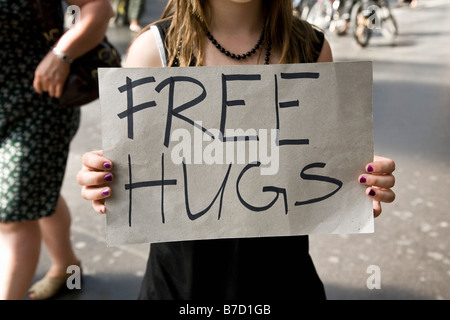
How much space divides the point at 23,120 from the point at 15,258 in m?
0.52

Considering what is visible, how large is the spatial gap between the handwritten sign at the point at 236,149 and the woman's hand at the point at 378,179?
A: 19mm

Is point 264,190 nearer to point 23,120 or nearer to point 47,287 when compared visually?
point 23,120

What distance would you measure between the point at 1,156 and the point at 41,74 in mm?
331

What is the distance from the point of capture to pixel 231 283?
4.43ft

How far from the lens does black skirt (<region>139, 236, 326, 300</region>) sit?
1335mm

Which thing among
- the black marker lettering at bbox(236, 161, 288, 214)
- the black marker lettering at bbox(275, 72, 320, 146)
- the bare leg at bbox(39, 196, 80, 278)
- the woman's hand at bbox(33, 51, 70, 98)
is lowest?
the bare leg at bbox(39, 196, 80, 278)

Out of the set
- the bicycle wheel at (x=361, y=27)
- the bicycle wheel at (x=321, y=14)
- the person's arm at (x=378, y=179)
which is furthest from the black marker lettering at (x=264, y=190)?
the bicycle wheel at (x=321, y=14)

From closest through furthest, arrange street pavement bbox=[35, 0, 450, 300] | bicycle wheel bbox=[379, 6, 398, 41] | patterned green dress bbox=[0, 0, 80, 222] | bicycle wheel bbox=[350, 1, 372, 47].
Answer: patterned green dress bbox=[0, 0, 80, 222] → street pavement bbox=[35, 0, 450, 300] → bicycle wheel bbox=[350, 1, 372, 47] → bicycle wheel bbox=[379, 6, 398, 41]

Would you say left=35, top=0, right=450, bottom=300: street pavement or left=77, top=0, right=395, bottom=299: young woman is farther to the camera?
left=35, top=0, right=450, bottom=300: street pavement

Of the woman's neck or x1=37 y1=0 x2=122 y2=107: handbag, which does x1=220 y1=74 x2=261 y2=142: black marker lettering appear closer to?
the woman's neck

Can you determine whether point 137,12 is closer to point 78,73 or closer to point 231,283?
point 78,73

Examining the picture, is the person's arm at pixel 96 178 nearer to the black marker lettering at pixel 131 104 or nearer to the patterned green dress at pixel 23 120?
the black marker lettering at pixel 131 104

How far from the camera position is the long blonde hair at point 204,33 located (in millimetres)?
1271

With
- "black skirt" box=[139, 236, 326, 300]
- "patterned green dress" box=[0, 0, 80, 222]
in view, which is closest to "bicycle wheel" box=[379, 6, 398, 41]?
"patterned green dress" box=[0, 0, 80, 222]
